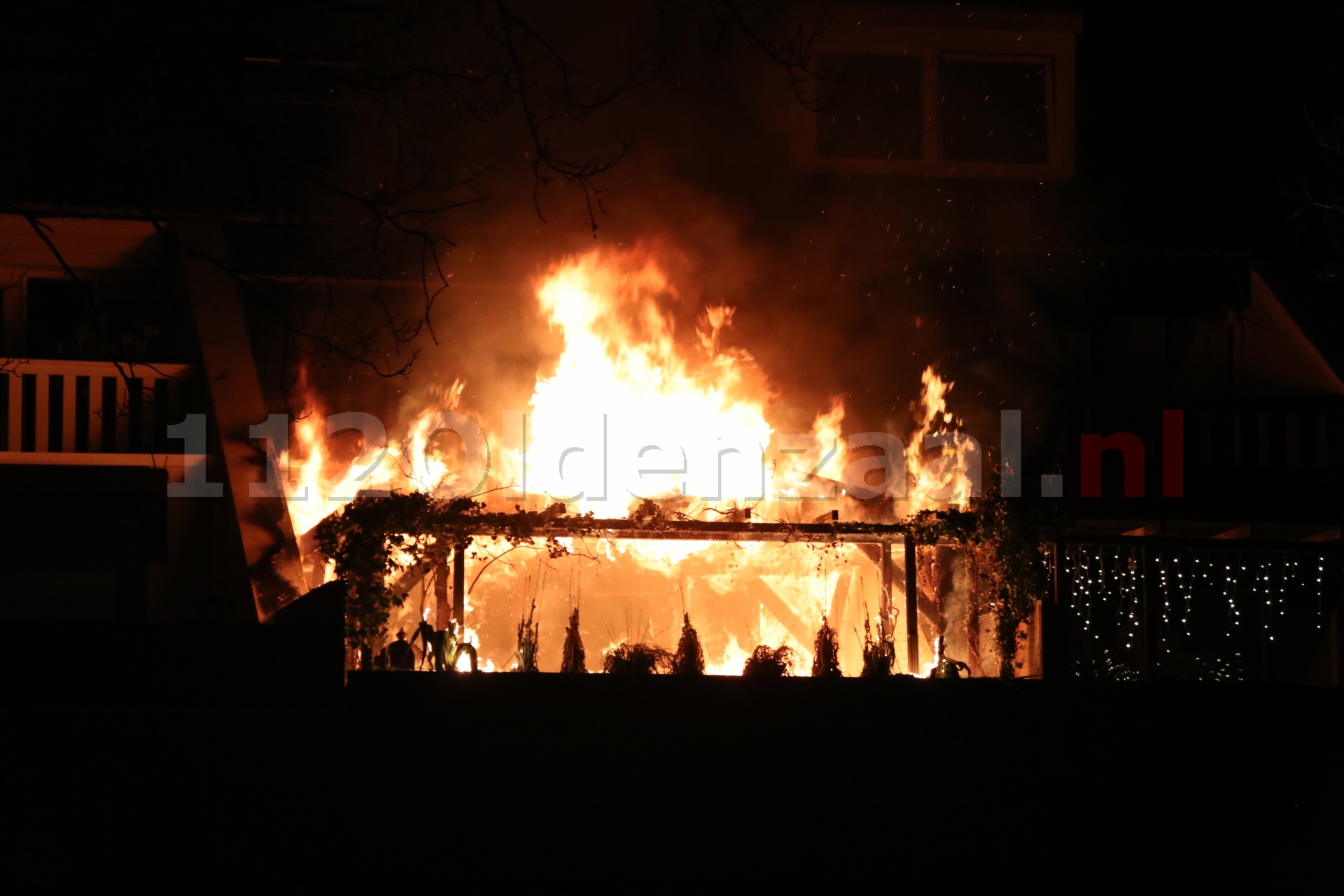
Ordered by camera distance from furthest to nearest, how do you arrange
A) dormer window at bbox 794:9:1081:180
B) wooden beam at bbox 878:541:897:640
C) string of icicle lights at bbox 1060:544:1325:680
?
dormer window at bbox 794:9:1081:180
string of icicle lights at bbox 1060:544:1325:680
wooden beam at bbox 878:541:897:640

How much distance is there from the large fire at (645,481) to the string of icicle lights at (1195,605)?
1424 millimetres

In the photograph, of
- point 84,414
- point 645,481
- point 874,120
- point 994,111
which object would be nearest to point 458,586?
point 645,481

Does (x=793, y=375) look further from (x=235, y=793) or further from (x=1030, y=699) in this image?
(x=235, y=793)

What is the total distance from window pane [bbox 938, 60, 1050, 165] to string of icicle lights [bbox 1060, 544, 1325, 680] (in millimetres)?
4408

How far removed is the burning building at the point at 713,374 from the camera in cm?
945

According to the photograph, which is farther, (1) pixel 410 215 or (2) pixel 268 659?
(1) pixel 410 215

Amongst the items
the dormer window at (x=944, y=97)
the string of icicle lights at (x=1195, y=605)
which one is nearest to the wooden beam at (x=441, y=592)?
the string of icicle lights at (x=1195, y=605)

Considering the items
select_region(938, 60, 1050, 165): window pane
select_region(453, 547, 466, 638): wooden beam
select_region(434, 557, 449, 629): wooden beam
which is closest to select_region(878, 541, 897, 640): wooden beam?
select_region(453, 547, 466, 638): wooden beam

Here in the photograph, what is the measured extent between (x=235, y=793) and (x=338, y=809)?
0.55 m

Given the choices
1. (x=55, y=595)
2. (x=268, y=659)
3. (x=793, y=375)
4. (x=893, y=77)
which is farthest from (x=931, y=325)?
(x=55, y=595)

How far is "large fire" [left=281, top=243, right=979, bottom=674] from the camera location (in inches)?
375

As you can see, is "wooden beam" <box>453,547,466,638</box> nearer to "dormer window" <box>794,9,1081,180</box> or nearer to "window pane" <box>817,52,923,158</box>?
"dormer window" <box>794,9,1081,180</box>

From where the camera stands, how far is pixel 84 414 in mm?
10852

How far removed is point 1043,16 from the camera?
500 inches
